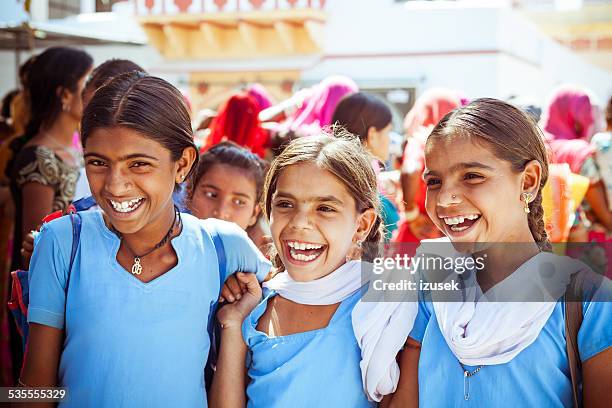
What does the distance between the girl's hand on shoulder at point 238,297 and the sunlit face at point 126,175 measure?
9.3 inches

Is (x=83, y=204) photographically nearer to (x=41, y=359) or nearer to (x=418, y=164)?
(x=41, y=359)

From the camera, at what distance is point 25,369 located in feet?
5.16

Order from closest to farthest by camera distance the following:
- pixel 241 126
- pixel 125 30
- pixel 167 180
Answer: pixel 167 180 < pixel 241 126 < pixel 125 30

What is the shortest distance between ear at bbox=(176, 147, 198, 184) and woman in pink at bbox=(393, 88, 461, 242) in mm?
1487

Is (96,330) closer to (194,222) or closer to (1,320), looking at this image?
(194,222)

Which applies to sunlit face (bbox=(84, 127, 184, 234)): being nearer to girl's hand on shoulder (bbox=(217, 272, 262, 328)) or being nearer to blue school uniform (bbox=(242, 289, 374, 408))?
girl's hand on shoulder (bbox=(217, 272, 262, 328))

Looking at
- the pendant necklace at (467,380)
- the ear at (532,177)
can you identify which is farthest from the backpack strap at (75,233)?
the ear at (532,177)

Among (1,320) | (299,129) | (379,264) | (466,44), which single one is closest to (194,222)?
(379,264)

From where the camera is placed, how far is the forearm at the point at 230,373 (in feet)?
5.36

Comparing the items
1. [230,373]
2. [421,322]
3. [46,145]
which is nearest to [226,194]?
[46,145]

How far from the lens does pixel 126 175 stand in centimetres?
162

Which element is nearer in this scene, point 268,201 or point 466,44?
point 268,201

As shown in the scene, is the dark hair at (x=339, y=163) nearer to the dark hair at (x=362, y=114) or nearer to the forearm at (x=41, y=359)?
the forearm at (x=41, y=359)

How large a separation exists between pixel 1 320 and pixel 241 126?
4.53 ft
